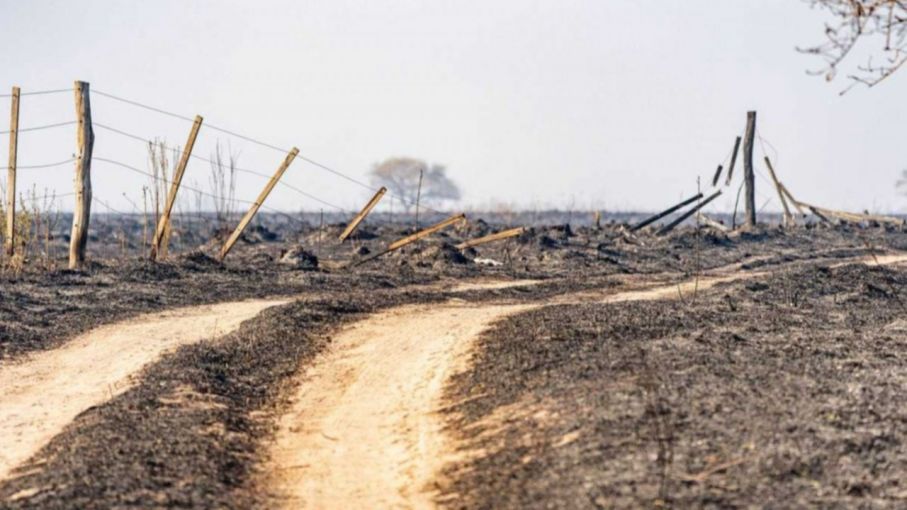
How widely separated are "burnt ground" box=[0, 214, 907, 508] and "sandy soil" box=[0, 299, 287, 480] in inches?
13.3

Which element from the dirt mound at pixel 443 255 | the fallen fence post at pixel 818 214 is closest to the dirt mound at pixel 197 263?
the dirt mound at pixel 443 255

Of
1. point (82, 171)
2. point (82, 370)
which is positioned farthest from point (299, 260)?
point (82, 370)

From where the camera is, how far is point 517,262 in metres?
28.7

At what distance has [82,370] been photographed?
14.3 m

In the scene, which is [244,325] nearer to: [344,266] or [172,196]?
[172,196]

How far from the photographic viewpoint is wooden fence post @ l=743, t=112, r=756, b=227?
130 feet

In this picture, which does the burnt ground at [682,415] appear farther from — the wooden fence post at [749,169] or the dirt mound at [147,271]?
the wooden fence post at [749,169]

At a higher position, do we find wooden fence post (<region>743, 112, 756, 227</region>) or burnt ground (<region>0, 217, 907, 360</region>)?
wooden fence post (<region>743, 112, 756, 227</region>)

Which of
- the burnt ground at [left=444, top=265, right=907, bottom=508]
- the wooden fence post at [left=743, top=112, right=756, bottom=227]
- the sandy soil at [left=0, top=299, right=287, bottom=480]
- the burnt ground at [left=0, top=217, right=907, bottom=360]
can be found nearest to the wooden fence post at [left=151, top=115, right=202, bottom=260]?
the burnt ground at [left=0, top=217, right=907, bottom=360]

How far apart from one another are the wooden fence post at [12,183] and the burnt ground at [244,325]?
2.82 ft

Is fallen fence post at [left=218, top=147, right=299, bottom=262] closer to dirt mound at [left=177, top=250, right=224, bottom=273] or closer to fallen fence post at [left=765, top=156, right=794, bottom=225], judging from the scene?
dirt mound at [left=177, top=250, right=224, bottom=273]

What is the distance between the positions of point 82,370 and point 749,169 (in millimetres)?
28868

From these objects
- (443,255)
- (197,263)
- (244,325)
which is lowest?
(244,325)

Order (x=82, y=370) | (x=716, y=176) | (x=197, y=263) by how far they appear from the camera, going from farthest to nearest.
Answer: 1. (x=716, y=176)
2. (x=197, y=263)
3. (x=82, y=370)
